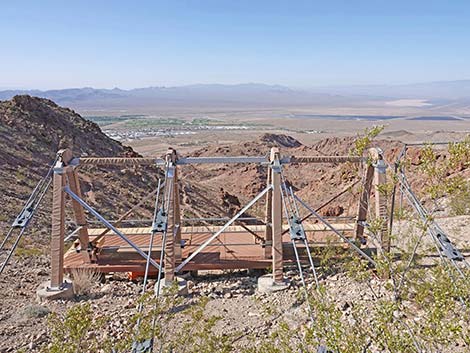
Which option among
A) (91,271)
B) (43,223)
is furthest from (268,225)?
(43,223)

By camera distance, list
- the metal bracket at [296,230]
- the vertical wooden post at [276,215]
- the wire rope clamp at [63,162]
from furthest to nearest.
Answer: the vertical wooden post at [276,215]
the wire rope clamp at [63,162]
the metal bracket at [296,230]

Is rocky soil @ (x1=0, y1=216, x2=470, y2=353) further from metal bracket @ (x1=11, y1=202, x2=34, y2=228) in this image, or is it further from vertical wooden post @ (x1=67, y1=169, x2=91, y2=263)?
metal bracket @ (x1=11, y1=202, x2=34, y2=228)

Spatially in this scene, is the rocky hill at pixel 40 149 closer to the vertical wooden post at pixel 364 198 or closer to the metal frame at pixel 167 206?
the metal frame at pixel 167 206

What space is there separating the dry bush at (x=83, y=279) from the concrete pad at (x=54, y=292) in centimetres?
18

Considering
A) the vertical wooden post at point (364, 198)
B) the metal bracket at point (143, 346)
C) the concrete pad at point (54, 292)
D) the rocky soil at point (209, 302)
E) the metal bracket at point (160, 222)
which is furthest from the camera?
the vertical wooden post at point (364, 198)

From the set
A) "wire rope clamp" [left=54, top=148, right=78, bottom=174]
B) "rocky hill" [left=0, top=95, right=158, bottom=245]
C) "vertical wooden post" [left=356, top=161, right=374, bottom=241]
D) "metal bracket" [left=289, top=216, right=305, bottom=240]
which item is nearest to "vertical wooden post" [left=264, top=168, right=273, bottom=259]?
"metal bracket" [left=289, top=216, right=305, bottom=240]

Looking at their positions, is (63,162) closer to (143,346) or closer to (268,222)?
(268,222)

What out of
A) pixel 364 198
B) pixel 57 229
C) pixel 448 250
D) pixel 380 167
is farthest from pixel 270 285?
pixel 57 229

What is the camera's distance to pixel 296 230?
7.30m

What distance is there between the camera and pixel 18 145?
24.3m

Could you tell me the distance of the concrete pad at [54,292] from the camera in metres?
7.80

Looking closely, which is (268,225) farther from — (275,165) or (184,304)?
(184,304)

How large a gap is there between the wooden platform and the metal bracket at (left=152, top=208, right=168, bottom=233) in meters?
1.79

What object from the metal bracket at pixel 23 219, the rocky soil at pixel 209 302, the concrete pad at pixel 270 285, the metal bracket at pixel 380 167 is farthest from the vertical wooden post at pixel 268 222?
the metal bracket at pixel 23 219
